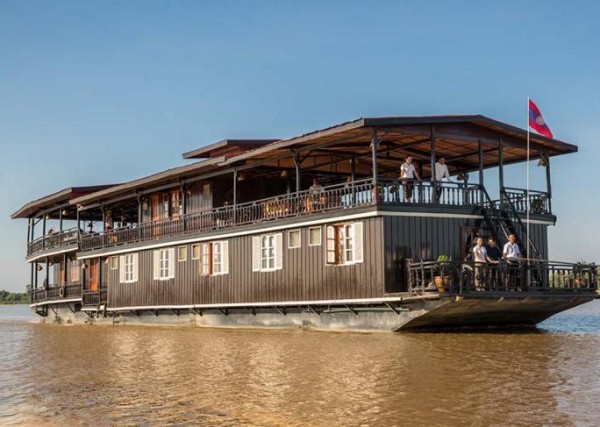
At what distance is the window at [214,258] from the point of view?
26078 millimetres

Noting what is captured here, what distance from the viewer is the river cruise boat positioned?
66.2ft

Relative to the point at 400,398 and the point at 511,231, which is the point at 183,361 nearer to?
the point at 400,398

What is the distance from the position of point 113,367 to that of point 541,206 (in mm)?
15038

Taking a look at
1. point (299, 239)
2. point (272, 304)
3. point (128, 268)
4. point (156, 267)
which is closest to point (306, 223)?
point (299, 239)

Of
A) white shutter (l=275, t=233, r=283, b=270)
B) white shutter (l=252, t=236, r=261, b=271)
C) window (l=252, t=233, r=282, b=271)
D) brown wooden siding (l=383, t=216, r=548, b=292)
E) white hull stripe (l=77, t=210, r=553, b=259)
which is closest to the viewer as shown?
brown wooden siding (l=383, t=216, r=548, b=292)

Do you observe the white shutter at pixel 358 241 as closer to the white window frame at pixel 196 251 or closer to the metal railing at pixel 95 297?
the white window frame at pixel 196 251

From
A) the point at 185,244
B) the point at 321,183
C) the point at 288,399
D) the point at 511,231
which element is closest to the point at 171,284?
the point at 185,244

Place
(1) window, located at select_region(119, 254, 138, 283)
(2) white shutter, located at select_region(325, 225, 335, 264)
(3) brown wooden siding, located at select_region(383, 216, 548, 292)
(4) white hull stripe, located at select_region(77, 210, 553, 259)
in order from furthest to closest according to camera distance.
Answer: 1. (1) window, located at select_region(119, 254, 138, 283)
2. (2) white shutter, located at select_region(325, 225, 335, 264)
3. (4) white hull stripe, located at select_region(77, 210, 553, 259)
4. (3) brown wooden siding, located at select_region(383, 216, 548, 292)

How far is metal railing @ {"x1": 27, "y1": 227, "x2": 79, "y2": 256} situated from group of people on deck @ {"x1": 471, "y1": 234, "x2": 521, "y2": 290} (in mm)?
22232

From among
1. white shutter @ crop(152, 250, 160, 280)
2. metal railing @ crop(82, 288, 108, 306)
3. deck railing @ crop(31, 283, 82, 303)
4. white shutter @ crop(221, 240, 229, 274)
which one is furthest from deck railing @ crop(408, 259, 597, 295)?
deck railing @ crop(31, 283, 82, 303)

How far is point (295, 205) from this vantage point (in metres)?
23.8

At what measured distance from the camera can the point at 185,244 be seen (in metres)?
28.3

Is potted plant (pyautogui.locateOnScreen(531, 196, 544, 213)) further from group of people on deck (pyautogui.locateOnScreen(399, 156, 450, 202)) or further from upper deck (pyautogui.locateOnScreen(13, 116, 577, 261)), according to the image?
group of people on deck (pyautogui.locateOnScreen(399, 156, 450, 202))

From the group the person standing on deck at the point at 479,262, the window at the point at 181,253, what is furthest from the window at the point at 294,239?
the window at the point at 181,253
